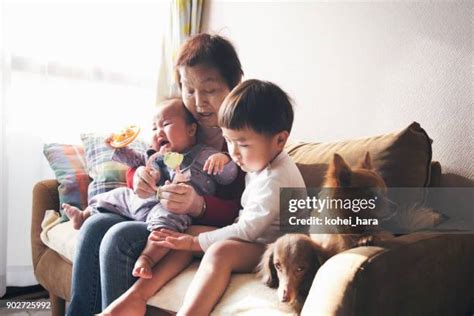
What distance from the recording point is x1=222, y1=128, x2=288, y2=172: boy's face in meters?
0.84

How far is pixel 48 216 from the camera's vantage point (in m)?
1.48

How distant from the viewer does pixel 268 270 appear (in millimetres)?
787

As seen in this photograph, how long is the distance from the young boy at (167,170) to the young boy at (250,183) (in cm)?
7

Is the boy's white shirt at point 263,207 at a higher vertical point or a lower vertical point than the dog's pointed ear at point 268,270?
higher

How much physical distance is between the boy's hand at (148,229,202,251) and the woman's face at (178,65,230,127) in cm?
24

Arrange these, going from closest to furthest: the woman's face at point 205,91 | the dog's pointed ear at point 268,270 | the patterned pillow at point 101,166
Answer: the dog's pointed ear at point 268,270 < the woman's face at point 205,91 < the patterned pillow at point 101,166

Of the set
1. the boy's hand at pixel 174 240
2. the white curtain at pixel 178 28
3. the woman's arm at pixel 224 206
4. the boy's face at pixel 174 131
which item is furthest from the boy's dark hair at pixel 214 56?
the white curtain at pixel 178 28

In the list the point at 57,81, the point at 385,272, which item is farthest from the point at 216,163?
the point at 57,81

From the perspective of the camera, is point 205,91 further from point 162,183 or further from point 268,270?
point 268,270

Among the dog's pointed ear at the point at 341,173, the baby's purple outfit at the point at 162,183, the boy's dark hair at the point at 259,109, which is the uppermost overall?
the boy's dark hair at the point at 259,109

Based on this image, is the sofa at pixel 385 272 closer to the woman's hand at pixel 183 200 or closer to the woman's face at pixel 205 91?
the woman's hand at pixel 183 200

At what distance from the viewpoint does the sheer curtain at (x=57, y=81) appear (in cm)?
182

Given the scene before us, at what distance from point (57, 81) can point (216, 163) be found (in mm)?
1230

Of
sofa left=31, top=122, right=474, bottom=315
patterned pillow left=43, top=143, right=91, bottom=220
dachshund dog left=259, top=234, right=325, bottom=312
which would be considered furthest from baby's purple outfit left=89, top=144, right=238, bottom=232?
patterned pillow left=43, top=143, right=91, bottom=220
